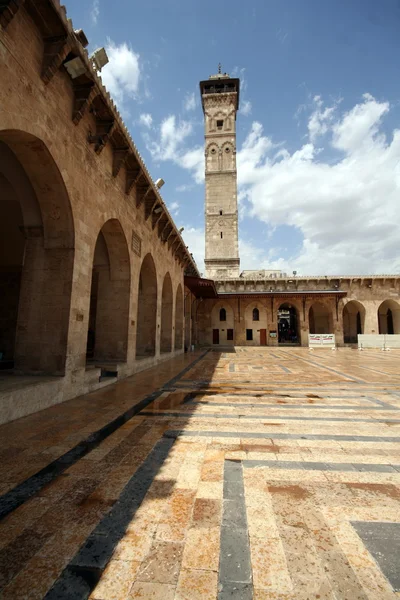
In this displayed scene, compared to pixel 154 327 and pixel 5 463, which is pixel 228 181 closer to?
pixel 154 327

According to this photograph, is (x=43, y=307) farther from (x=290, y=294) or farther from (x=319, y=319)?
(x=319, y=319)

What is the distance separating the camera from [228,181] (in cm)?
3512

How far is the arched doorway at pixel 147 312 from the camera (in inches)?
514

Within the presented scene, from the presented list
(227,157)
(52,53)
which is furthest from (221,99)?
(52,53)

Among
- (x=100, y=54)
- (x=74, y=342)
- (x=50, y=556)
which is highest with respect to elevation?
(x=100, y=54)

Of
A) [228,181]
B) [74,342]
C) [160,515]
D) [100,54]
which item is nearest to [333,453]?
[160,515]

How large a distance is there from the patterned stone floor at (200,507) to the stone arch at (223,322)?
25256mm

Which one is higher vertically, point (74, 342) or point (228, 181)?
point (228, 181)

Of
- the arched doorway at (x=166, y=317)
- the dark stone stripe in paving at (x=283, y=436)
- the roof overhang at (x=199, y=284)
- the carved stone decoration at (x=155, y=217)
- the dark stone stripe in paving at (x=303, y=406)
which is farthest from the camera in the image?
the roof overhang at (x=199, y=284)

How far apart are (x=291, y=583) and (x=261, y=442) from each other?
2178 mm

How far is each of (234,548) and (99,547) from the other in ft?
2.94

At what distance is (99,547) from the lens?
194 centimetres

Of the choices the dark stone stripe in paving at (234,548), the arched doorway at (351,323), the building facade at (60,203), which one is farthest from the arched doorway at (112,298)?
the arched doorway at (351,323)

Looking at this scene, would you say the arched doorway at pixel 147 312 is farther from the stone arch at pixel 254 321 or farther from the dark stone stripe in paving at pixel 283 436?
the stone arch at pixel 254 321
